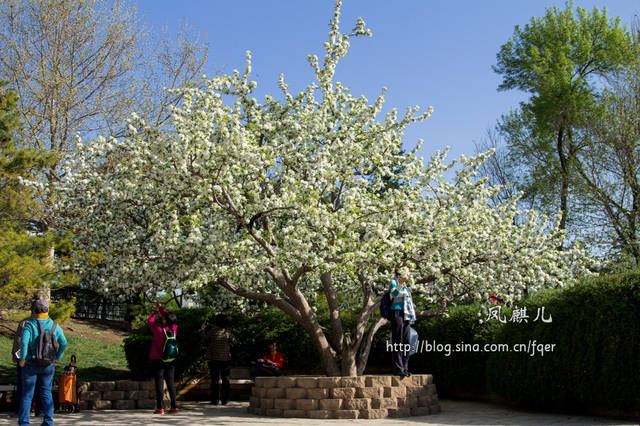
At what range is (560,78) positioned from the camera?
2539 centimetres

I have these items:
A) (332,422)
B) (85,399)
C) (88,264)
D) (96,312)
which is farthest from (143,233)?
(96,312)

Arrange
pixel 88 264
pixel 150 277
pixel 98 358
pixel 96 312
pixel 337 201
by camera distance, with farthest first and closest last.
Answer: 1. pixel 96 312
2. pixel 98 358
3. pixel 337 201
4. pixel 88 264
5. pixel 150 277

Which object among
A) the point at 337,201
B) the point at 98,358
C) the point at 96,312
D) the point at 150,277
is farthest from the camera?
the point at 96,312

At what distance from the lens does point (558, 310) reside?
9500 mm

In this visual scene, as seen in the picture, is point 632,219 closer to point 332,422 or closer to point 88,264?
point 332,422

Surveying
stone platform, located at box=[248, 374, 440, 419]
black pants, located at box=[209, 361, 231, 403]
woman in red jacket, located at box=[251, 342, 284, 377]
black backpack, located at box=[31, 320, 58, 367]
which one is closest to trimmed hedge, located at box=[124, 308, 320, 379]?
woman in red jacket, located at box=[251, 342, 284, 377]

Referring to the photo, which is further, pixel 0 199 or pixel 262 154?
pixel 0 199

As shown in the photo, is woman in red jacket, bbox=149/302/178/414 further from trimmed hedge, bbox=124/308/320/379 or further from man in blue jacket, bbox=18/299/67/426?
man in blue jacket, bbox=18/299/67/426

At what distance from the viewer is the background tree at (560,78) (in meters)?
24.9

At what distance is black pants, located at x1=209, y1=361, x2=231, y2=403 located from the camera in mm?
11172

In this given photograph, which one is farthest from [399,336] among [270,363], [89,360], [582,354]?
[89,360]

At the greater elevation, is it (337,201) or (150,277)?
(337,201)

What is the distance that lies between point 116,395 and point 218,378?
1944 mm

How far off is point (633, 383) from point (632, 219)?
13.6 metres
